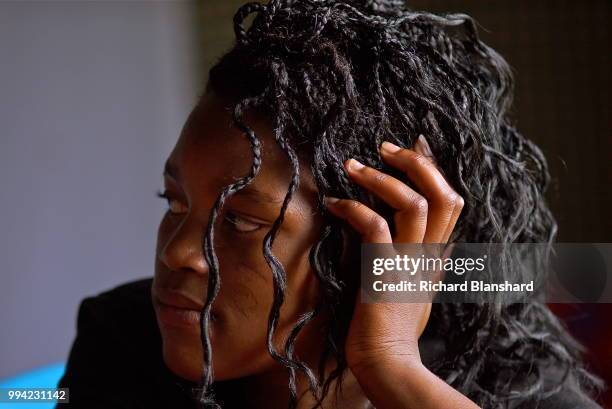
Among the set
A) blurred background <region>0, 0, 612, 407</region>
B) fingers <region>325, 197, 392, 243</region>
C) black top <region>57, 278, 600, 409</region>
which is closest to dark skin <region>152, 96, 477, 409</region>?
fingers <region>325, 197, 392, 243</region>

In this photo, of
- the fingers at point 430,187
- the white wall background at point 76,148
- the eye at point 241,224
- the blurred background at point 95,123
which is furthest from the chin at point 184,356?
the white wall background at point 76,148

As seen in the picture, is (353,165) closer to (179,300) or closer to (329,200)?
(329,200)

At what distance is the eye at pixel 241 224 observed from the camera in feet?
2.11

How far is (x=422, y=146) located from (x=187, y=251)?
222 millimetres

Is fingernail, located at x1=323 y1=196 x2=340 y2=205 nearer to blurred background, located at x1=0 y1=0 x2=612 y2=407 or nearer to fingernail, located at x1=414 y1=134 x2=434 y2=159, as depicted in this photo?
fingernail, located at x1=414 y1=134 x2=434 y2=159

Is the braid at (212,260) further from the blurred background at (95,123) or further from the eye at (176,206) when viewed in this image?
the blurred background at (95,123)

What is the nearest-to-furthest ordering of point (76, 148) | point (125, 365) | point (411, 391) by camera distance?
point (411, 391), point (125, 365), point (76, 148)

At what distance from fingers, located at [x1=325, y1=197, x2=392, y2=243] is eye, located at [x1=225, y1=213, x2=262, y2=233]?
68mm

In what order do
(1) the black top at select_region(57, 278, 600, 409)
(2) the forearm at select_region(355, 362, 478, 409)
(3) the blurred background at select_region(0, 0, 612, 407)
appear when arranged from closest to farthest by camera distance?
1. (2) the forearm at select_region(355, 362, 478, 409)
2. (1) the black top at select_region(57, 278, 600, 409)
3. (3) the blurred background at select_region(0, 0, 612, 407)

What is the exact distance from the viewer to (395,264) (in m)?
0.64

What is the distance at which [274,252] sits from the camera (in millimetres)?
640

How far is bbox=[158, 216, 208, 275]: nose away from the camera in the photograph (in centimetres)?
64

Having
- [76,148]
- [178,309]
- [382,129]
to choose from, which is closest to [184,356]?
[178,309]

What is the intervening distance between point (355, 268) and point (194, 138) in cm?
18
